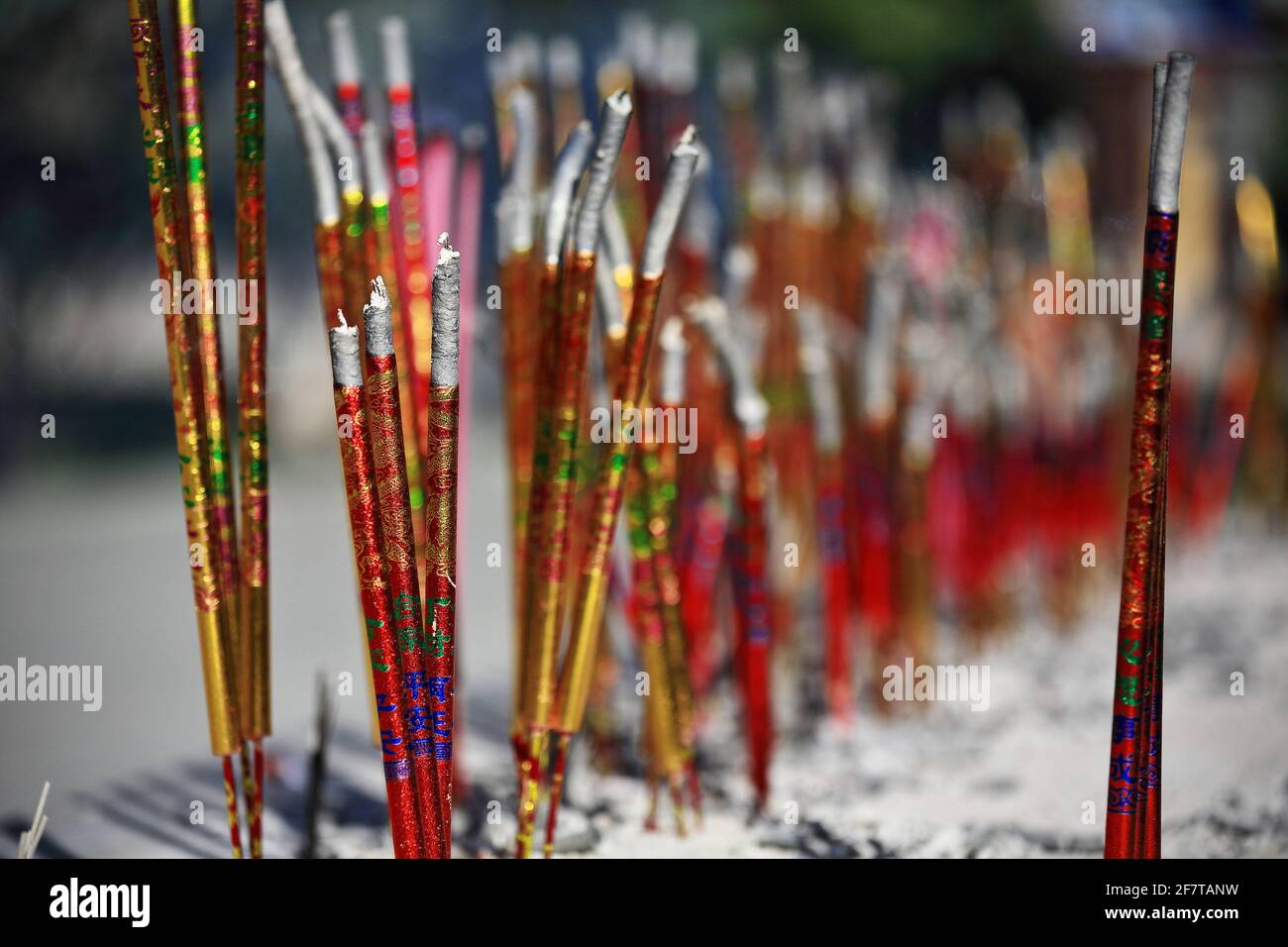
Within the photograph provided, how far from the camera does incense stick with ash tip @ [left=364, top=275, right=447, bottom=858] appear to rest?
32.6 inches

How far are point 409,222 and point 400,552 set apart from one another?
0.41 meters

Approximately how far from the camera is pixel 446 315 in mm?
825

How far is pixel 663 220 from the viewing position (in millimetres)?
1002

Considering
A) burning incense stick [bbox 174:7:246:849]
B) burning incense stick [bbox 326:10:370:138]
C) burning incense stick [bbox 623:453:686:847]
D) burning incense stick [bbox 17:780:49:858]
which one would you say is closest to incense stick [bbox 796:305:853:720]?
burning incense stick [bbox 623:453:686:847]

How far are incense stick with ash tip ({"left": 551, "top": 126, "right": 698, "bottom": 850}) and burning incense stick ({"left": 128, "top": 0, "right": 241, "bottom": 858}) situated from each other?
266 mm

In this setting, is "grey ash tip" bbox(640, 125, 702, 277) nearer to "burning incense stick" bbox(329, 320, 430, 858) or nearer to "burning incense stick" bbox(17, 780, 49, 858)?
"burning incense stick" bbox(329, 320, 430, 858)

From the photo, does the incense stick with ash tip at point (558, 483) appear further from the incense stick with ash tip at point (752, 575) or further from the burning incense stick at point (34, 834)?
the burning incense stick at point (34, 834)

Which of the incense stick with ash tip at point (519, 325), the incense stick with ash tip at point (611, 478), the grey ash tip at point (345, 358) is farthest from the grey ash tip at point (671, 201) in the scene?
the grey ash tip at point (345, 358)

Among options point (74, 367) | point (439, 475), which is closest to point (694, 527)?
point (439, 475)

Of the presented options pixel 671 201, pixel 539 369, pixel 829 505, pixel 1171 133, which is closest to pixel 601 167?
pixel 671 201

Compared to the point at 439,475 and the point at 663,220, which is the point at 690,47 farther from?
the point at 439,475

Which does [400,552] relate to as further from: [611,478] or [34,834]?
[34,834]

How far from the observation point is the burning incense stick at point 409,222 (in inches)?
44.9

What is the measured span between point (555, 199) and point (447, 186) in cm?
29
